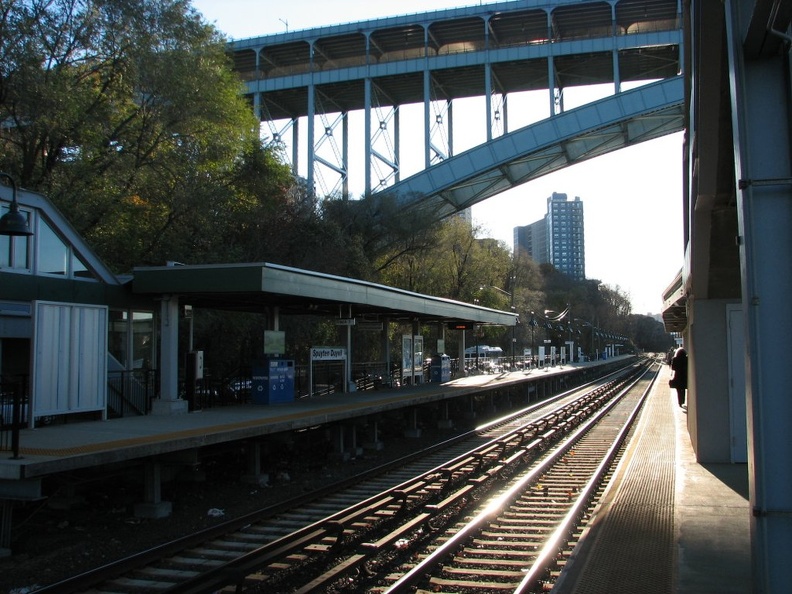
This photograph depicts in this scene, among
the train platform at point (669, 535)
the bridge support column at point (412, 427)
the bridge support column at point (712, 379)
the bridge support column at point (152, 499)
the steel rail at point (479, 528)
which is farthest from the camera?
the bridge support column at point (412, 427)

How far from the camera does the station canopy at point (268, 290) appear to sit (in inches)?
525

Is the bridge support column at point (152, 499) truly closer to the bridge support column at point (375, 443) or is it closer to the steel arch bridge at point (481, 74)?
the bridge support column at point (375, 443)

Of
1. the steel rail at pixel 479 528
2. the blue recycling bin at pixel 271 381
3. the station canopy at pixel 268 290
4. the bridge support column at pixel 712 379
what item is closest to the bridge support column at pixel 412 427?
the station canopy at pixel 268 290

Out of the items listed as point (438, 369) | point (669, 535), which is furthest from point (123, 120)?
point (669, 535)

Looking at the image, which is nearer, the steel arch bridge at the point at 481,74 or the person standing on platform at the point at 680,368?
the person standing on platform at the point at 680,368

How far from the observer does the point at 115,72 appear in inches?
797

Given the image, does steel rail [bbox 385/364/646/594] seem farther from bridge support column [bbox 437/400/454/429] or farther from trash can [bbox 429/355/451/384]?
trash can [bbox 429/355/451/384]

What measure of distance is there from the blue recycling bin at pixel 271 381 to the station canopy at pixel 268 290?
1567 millimetres

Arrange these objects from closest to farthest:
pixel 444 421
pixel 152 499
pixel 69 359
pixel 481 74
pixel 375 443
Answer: pixel 152 499, pixel 69 359, pixel 375 443, pixel 444 421, pixel 481 74

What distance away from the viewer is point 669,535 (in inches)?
282

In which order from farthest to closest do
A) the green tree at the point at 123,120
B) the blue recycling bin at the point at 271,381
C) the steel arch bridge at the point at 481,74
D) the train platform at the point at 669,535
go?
1. the steel arch bridge at the point at 481,74
2. the green tree at the point at 123,120
3. the blue recycling bin at the point at 271,381
4. the train platform at the point at 669,535

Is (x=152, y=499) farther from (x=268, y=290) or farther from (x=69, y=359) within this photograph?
(x=268, y=290)

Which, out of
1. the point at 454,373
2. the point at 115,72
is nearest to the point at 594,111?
the point at 454,373

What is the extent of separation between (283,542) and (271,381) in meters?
9.13
